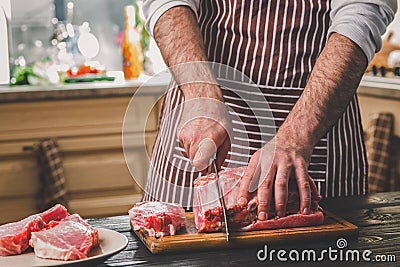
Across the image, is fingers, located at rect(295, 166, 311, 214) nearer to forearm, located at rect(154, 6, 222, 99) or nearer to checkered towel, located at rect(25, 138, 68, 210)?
forearm, located at rect(154, 6, 222, 99)

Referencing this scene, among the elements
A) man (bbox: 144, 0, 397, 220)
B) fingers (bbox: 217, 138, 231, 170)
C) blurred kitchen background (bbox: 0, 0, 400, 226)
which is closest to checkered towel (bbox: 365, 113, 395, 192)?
blurred kitchen background (bbox: 0, 0, 400, 226)

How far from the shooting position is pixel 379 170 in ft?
8.89

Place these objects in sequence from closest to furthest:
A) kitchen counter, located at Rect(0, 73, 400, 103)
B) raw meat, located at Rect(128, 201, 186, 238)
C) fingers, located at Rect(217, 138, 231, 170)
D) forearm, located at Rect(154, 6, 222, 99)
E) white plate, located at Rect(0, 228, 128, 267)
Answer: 1. white plate, located at Rect(0, 228, 128, 267)
2. raw meat, located at Rect(128, 201, 186, 238)
3. fingers, located at Rect(217, 138, 231, 170)
4. forearm, located at Rect(154, 6, 222, 99)
5. kitchen counter, located at Rect(0, 73, 400, 103)

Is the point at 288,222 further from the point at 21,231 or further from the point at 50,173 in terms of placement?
the point at 50,173

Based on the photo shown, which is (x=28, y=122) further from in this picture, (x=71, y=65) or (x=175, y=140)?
(x=175, y=140)

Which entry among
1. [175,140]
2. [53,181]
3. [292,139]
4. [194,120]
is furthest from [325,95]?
[53,181]

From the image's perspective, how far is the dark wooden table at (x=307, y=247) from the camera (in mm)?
1006

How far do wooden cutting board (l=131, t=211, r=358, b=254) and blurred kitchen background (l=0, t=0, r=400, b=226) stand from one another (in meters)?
1.60

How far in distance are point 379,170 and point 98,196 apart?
1.19m

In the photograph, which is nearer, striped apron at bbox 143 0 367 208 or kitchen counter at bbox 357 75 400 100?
striped apron at bbox 143 0 367 208

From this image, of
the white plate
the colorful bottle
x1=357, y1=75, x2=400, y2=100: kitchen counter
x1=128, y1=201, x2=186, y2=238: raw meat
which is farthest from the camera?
the colorful bottle

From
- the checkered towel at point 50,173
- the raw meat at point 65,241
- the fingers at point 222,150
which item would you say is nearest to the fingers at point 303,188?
the fingers at point 222,150

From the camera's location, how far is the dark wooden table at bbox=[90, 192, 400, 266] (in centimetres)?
101

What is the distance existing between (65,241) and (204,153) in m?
0.28
